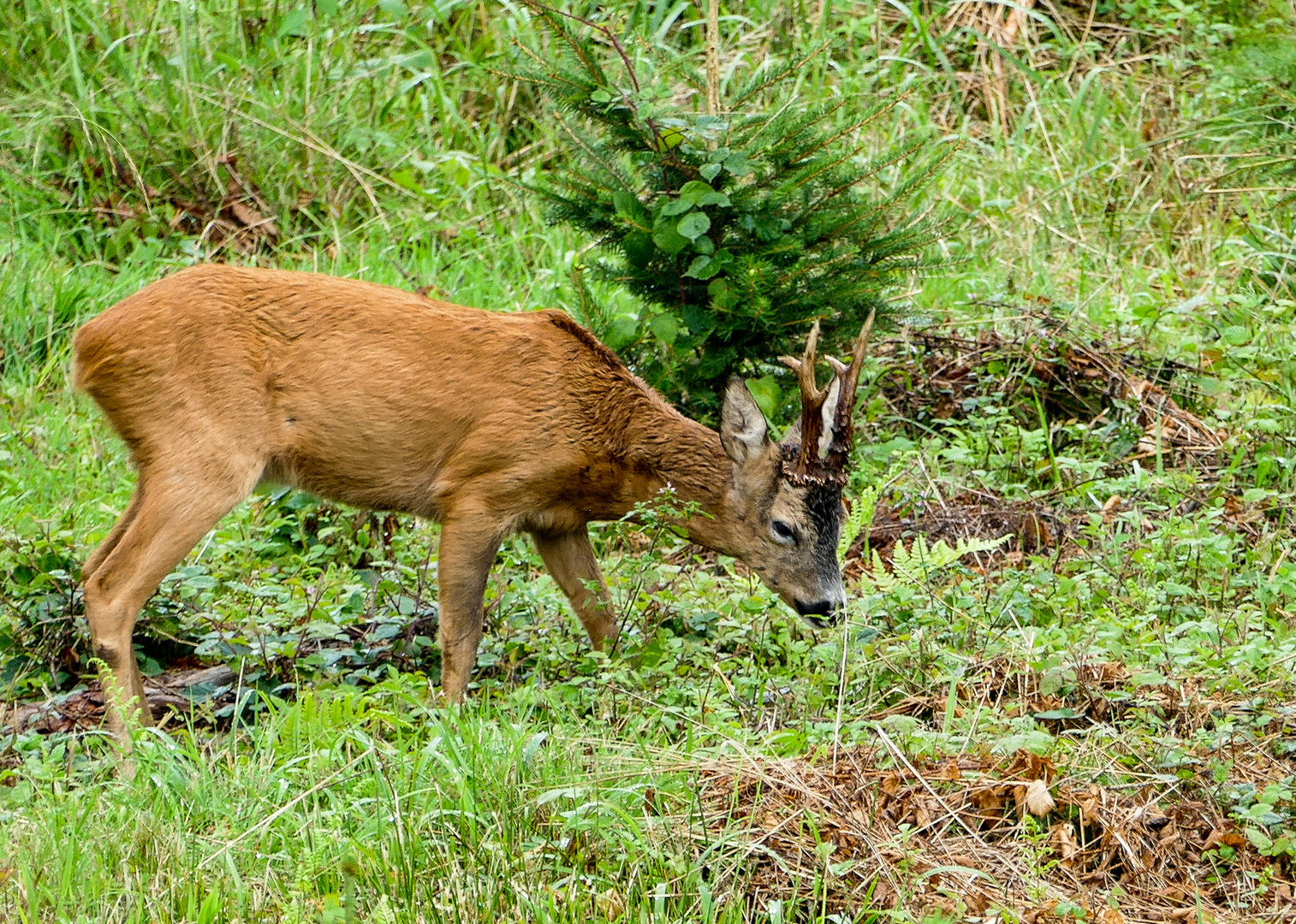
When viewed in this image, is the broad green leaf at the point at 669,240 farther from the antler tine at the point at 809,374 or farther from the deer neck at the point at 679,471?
the antler tine at the point at 809,374

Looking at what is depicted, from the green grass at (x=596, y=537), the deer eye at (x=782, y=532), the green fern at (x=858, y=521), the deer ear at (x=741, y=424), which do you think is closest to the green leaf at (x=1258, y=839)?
the green grass at (x=596, y=537)

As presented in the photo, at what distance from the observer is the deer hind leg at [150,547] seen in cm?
560

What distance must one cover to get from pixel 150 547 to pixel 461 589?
43.4 inches

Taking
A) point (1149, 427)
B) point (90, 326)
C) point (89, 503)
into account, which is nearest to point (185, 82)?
point (89, 503)

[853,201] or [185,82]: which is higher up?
[853,201]

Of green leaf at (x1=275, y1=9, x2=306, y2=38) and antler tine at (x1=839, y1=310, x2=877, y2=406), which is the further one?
green leaf at (x1=275, y1=9, x2=306, y2=38)

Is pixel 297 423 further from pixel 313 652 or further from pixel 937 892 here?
pixel 937 892

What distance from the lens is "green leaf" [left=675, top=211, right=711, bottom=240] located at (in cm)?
645

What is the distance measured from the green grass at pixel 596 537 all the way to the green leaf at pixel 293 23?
4 centimetres

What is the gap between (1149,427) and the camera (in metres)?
7.75

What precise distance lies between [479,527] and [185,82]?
16.0ft

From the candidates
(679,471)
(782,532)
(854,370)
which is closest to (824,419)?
(854,370)

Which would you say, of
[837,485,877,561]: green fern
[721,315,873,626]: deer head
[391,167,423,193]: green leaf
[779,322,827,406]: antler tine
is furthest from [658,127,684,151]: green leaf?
[391,167,423,193]: green leaf

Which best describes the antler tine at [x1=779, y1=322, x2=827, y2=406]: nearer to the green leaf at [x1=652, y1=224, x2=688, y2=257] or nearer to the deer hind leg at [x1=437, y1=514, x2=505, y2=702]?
the green leaf at [x1=652, y1=224, x2=688, y2=257]
